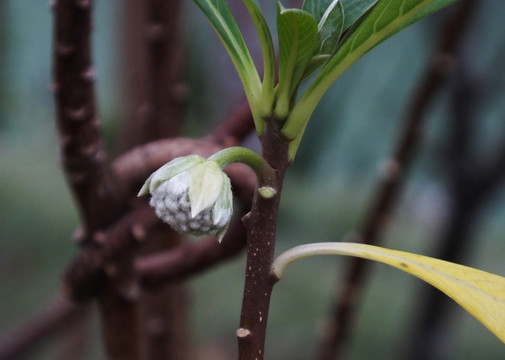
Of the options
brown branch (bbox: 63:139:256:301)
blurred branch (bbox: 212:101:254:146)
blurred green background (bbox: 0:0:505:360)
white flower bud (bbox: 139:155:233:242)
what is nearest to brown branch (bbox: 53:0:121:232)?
brown branch (bbox: 63:139:256:301)

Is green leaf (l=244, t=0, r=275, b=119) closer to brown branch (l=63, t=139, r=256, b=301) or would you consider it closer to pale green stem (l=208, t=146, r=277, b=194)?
pale green stem (l=208, t=146, r=277, b=194)

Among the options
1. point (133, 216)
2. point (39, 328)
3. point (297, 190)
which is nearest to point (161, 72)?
point (133, 216)

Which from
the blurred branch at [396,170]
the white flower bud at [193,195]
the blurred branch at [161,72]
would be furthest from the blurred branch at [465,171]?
the white flower bud at [193,195]

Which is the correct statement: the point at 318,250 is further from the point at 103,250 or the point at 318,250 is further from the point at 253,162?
the point at 103,250

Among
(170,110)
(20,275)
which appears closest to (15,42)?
(20,275)

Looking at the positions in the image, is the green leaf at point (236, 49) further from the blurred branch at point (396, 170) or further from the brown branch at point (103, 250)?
the blurred branch at point (396, 170)

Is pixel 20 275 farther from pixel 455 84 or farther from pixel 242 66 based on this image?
pixel 242 66
